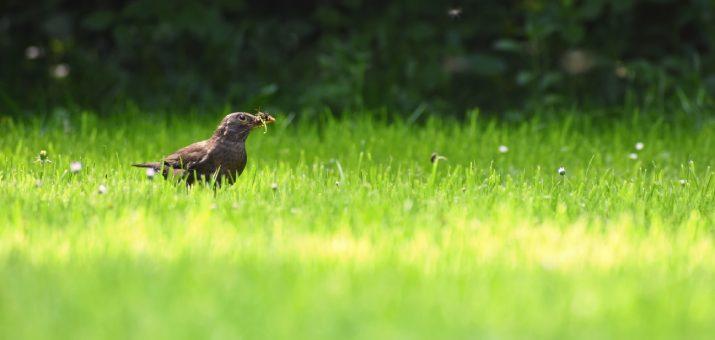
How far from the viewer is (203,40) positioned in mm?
8773

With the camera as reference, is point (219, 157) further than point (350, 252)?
Yes

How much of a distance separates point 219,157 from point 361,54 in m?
3.46

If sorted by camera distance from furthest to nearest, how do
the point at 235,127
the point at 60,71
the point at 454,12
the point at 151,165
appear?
the point at 60,71 < the point at 454,12 < the point at 151,165 < the point at 235,127

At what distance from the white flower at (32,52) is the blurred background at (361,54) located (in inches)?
0.6

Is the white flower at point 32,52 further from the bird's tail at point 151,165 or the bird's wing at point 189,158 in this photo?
the bird's wing at point 189,158

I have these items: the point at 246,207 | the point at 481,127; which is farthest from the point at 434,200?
the point at 481,127

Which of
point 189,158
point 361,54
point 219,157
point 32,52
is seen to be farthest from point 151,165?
point 32,52

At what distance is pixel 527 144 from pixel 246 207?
289 cm

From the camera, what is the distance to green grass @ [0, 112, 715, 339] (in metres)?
2.86

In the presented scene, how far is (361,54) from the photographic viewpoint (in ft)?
27.1

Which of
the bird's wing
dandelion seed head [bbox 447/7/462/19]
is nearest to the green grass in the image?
the bird's wing

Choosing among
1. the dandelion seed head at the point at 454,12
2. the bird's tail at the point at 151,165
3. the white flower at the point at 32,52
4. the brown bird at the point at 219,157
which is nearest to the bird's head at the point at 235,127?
the brown bird at the point at 219,157

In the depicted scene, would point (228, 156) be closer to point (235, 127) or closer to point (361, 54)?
point (235, 127)

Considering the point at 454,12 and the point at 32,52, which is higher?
the point at 454,12
